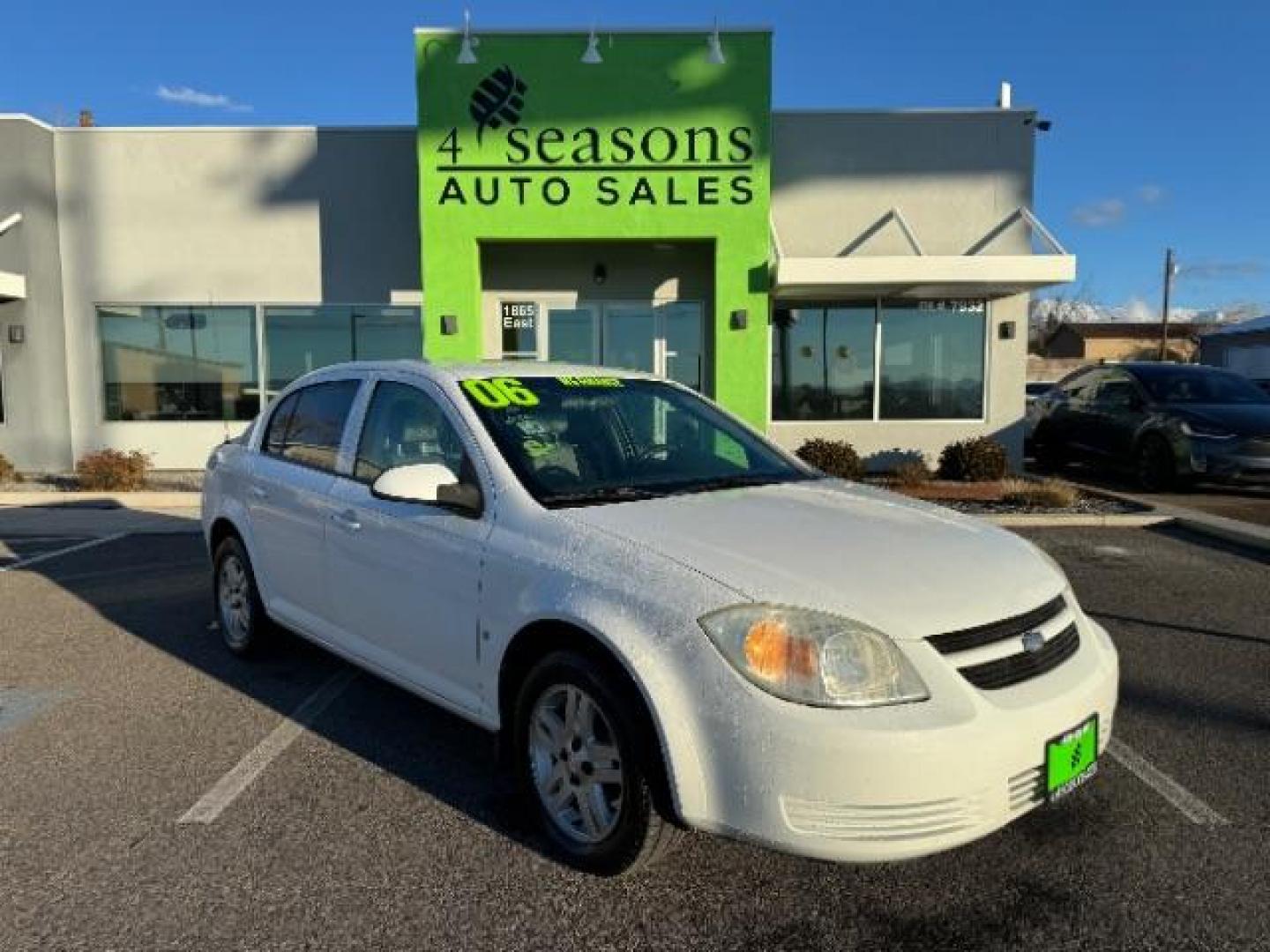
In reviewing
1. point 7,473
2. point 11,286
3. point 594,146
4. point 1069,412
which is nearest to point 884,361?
point 1069,412

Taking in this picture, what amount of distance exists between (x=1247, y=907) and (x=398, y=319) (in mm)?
12867

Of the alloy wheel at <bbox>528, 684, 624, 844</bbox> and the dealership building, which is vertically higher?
the dealership building

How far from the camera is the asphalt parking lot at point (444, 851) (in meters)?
2.71

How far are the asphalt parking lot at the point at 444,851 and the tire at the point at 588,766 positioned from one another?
0.40 feet

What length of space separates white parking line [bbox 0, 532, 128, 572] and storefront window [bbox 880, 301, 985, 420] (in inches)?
393

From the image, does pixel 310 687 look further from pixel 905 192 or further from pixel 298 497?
pixel 905 192

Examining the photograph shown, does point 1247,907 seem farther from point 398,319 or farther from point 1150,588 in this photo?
point 398,319

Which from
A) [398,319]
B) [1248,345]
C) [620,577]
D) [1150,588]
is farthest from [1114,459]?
[1248,345]

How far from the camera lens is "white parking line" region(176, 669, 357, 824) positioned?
11.4 feet

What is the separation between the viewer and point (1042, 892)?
114 inches

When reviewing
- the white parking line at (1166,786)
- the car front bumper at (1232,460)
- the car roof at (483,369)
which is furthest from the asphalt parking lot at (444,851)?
the car front bumper at (1232,460)

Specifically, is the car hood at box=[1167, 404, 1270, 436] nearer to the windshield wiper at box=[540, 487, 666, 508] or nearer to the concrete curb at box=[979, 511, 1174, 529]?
the concrete curb at box=[979, 511, 1174, 529]

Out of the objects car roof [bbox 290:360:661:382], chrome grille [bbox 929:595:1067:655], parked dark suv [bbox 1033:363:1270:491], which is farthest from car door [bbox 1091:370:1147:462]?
chrome grille [bbox 929:595:1067:655]

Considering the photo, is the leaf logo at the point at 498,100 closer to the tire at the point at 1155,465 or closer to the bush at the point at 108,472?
the bush at the point at 108,472
